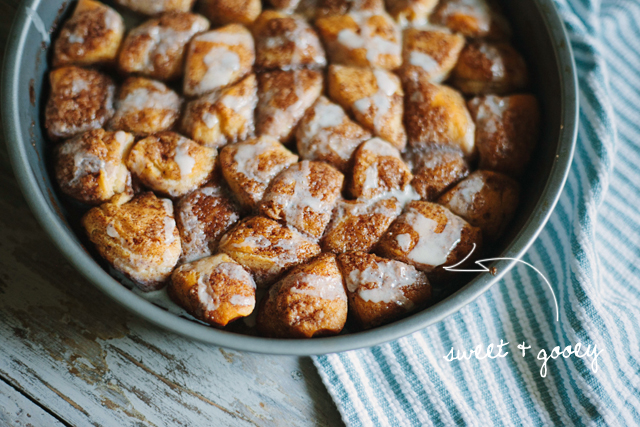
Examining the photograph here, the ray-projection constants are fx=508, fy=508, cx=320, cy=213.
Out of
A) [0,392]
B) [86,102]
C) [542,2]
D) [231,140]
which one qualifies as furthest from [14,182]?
[542,2]

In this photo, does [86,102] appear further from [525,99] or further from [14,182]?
[525,99]

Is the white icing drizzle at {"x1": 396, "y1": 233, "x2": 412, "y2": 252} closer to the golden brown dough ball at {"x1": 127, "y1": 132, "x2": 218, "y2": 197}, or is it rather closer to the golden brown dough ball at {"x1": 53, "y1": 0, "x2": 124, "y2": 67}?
the golden brown dough ball at {"x1": 127, "y1": 132, "x2": 218, "y2": 197}

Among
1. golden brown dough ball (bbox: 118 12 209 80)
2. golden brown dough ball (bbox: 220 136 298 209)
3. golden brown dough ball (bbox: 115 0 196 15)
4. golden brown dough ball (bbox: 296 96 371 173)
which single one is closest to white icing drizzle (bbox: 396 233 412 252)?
golden brown dough ball (bbox: 296 96 371 173)

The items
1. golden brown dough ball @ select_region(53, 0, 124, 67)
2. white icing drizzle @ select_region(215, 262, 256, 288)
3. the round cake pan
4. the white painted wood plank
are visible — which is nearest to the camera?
the round cake pan

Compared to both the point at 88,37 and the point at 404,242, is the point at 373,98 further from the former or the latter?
the point at 88,37

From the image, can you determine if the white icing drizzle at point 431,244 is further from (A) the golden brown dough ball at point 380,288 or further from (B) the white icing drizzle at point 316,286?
(B) the white icing drizzle at point 316,286
